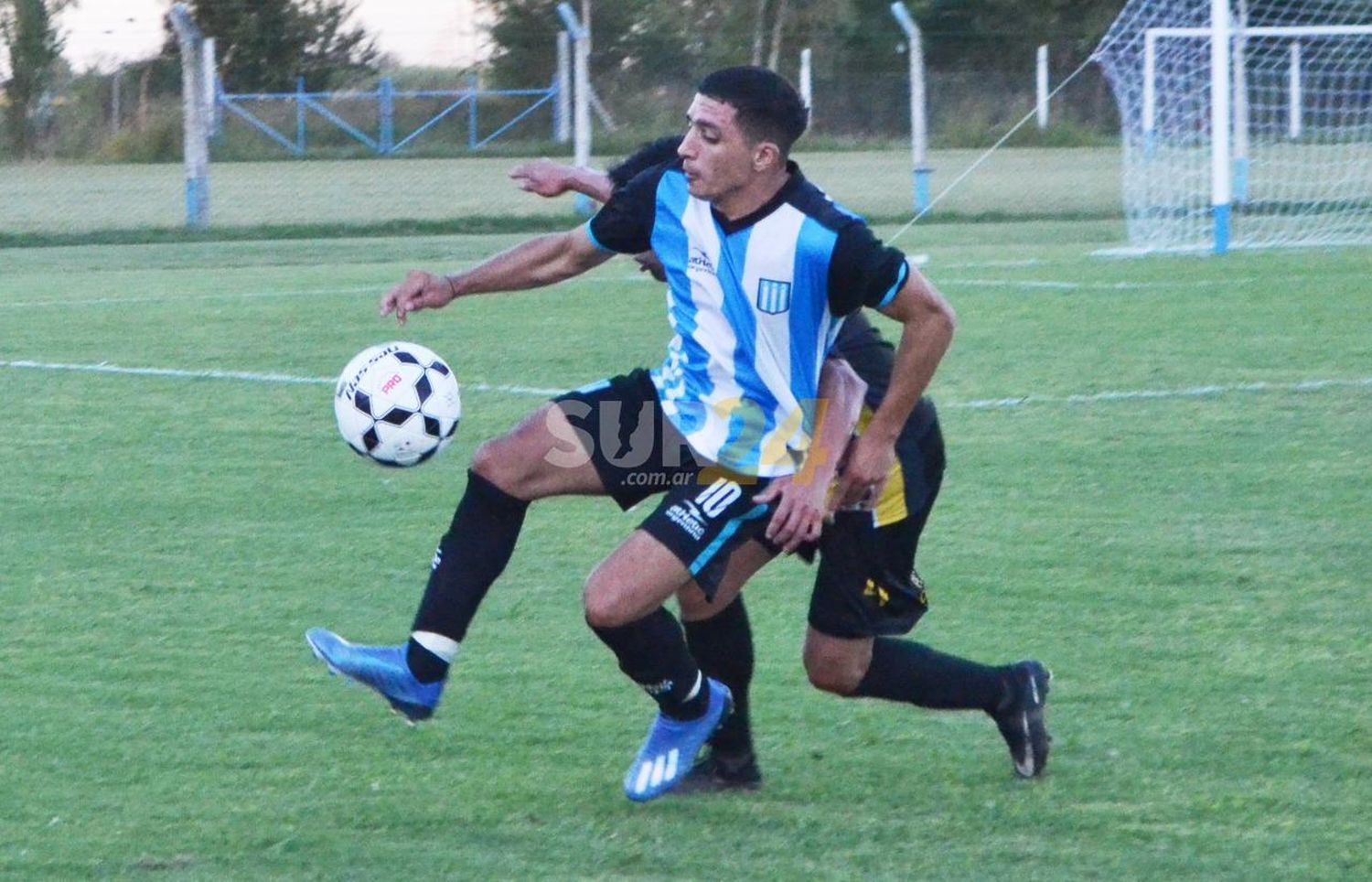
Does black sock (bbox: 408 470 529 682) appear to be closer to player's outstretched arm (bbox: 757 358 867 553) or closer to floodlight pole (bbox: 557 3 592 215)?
player's outstretched arm (bbox: 757 358 867 553)

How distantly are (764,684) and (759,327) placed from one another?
56.3 inches

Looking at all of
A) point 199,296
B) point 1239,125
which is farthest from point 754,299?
point 1239,125

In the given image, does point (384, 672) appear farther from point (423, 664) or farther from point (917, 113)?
point (917, 113)

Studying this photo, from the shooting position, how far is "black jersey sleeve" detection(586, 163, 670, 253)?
4.48m

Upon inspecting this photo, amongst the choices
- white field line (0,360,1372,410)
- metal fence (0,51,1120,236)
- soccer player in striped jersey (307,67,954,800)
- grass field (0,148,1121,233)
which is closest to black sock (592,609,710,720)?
soccer player in striped jersey (307,67,954,800)

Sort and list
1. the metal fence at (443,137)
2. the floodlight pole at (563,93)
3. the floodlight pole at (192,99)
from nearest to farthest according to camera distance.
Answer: the floodlight pole at (192,99), the floodlight pole at (563,93), the metal fence at (443,137)

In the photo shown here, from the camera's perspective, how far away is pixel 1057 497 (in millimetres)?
7660

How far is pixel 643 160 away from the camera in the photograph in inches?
187

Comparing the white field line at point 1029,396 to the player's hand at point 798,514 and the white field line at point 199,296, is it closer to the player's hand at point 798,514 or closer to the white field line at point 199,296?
the white field line at point 199,296

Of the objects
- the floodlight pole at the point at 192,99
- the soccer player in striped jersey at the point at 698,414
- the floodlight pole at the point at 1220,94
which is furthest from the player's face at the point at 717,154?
the floodlight pole at the point at 192,99

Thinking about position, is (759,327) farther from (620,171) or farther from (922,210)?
(922,210)

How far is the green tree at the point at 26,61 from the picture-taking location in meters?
30.0

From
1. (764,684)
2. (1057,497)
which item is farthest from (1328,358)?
(764,684)

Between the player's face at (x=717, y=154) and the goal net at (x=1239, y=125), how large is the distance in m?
13.0
